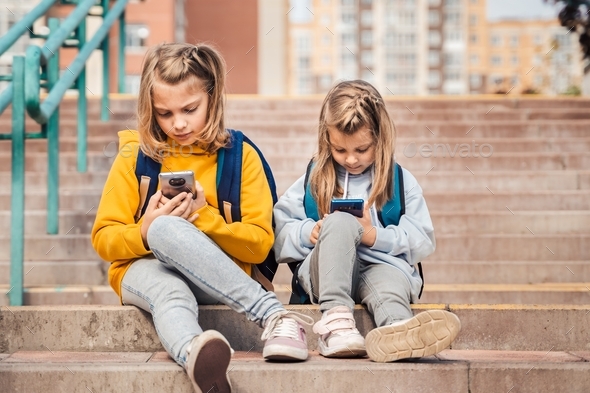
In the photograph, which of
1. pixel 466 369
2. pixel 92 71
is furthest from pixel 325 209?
pixel 92 71

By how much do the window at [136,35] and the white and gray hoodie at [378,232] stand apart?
24898 mm

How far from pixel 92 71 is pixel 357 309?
68.9 ft

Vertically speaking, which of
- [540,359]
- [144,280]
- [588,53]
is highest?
[588,53]

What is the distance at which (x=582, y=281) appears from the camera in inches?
165

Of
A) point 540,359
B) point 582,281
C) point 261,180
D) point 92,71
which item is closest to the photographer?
point 540,359

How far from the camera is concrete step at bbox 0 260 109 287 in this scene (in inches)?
163

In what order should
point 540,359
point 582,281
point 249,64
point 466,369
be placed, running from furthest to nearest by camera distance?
point 249,64 < point 582,281 < point 540,359 < point 466,369

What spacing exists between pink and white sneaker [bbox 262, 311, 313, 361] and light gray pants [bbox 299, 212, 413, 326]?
0.17 m

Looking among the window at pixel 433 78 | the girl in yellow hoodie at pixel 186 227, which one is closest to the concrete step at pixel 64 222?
the girl in yellow hoodie at pixel 186 227

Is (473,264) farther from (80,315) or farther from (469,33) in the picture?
(469,33)

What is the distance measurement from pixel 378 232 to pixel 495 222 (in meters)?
1.82

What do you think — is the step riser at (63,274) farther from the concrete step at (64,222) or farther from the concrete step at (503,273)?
the concrete step at (503,273)

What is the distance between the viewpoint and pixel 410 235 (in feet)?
9.78

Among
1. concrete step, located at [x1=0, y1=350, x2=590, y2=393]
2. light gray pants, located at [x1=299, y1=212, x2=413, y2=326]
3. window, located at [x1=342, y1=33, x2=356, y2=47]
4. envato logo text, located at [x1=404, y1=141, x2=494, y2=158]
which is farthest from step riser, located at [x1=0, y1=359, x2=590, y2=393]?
window, located at [x1=342, y1=33, x2=356, y2=47]
